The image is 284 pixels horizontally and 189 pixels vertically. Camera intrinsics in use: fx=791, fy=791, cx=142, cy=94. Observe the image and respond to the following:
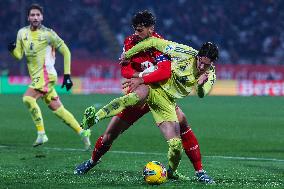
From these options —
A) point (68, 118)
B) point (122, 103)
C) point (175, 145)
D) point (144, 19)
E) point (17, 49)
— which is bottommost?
point (68, 118)

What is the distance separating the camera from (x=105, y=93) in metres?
32.8

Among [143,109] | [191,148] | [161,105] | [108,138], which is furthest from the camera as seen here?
[108,138]

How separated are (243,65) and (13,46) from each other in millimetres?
20549

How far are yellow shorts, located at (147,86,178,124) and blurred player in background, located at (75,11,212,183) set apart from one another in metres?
0.15

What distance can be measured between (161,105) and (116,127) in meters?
0.84

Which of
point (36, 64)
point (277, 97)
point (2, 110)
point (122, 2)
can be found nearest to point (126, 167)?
point (36, 64)

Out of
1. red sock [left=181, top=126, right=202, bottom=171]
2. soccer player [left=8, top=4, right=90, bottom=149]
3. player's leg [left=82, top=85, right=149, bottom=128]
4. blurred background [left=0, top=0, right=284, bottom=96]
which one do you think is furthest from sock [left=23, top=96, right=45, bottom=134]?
blurred background [left=0, top=0, right=284, bottom=96]

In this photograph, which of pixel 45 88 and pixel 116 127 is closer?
pixel 116 127

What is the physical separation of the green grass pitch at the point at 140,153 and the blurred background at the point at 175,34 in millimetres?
10027

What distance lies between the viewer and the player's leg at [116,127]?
28.5 feet

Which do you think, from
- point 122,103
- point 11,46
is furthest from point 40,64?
point 122,103

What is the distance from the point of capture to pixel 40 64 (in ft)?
42.0

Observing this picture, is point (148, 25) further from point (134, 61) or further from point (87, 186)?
point (87, 186)

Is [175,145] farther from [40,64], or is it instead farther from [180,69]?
[40,64]
